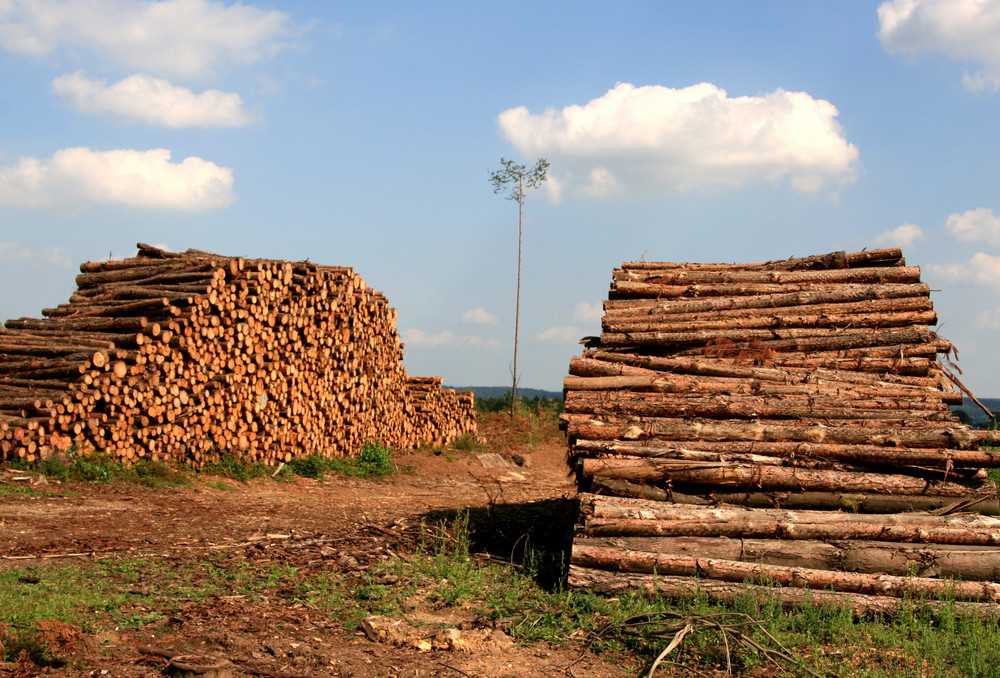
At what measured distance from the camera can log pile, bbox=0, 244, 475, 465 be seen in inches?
428

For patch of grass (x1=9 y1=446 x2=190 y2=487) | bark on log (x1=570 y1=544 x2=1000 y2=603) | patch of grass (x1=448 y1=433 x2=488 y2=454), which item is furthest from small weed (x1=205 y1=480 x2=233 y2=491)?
patch of grass (x1=448 y1=433 x2=488 y2=454)

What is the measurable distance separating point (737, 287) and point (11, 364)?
10.4 meters

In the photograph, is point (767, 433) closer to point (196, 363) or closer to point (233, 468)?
point (233, 468)

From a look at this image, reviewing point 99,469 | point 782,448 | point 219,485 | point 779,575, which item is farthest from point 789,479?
point 99,469

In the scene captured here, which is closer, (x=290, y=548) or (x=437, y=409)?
(x=290, y=548)

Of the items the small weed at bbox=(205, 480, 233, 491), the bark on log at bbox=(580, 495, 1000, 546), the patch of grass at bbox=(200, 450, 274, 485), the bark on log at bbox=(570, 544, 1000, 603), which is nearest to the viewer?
the bark on log at bbox=(570, 544, 1000, 603)

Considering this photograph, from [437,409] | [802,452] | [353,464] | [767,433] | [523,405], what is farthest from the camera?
[523,405]

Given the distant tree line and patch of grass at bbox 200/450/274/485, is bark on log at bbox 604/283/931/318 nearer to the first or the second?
patch of grass at bbox 200/450/274/485

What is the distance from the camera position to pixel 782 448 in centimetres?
728

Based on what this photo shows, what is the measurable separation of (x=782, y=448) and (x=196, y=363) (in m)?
8.67

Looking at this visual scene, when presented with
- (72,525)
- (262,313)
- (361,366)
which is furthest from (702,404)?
(361,366)

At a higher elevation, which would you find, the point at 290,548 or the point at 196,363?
the point at 196,363

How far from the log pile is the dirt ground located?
929mm

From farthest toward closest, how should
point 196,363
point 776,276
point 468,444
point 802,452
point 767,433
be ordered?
point 468,444, point 196,363, point 776,276, point 767,433, point 802,452
